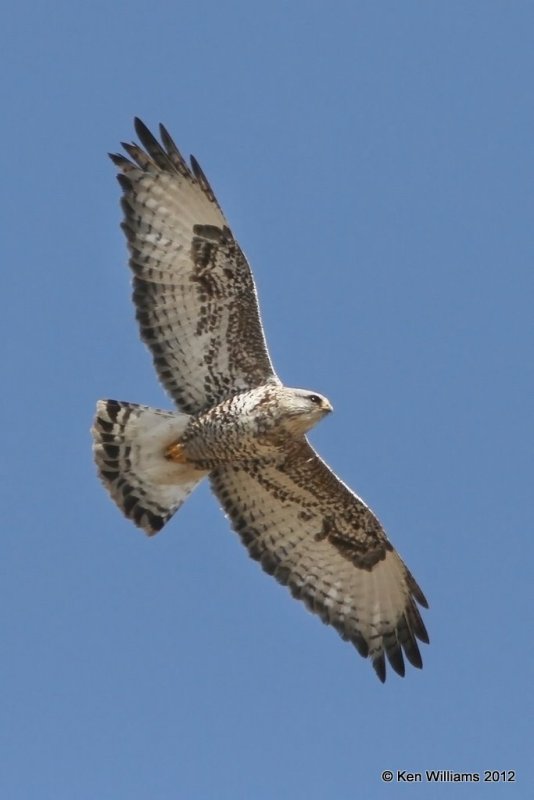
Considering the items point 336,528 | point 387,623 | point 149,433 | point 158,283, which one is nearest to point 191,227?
point 158,283

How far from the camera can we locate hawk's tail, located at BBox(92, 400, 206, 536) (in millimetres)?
11766

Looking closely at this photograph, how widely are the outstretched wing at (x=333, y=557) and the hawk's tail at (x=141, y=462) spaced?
19.3 inches

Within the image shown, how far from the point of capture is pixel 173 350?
11.9 m

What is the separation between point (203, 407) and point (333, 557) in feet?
5.45

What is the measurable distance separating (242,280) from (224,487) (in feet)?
5.44

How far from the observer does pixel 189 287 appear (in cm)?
1190

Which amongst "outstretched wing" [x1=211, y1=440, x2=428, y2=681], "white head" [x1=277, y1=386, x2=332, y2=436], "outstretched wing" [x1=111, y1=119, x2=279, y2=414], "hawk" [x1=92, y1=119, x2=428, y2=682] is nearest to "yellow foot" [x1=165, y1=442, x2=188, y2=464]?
"hawk" [x1=92, y1=119, x2=428, y2=682]

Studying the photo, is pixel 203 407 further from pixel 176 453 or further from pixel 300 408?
pixel 300 408

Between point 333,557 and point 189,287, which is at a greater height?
point 189,287

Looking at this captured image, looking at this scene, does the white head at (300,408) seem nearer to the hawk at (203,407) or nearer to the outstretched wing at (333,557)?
the hawk at (203,407)

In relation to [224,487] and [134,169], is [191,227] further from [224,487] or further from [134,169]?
[224,487]

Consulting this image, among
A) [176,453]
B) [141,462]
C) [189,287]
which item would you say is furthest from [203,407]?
[189,287]

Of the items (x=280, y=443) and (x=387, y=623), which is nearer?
(x=280, y=443)

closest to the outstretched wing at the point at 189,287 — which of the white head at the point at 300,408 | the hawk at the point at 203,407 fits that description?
the hawk at the point at 203,407
